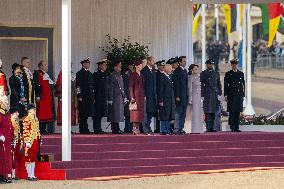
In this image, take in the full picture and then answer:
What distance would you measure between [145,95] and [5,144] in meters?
5.00

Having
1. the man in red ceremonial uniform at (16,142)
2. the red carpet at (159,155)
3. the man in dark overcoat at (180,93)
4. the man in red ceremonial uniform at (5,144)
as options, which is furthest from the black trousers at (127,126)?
the man in red ceremonial uniform at (5,144)

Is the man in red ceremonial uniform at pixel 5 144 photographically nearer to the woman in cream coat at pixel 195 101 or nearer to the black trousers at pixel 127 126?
the black trousers at pixel 127 126

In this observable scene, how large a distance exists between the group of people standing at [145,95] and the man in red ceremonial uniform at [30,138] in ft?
13.0

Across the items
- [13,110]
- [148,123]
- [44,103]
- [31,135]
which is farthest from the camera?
[148,123]

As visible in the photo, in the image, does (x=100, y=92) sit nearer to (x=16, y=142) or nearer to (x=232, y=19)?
(x=16, y=142)

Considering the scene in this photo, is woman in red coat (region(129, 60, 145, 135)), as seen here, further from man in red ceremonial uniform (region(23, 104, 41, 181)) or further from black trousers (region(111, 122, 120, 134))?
man in red ceremonial uniform (region(23, 104, 41, 181))

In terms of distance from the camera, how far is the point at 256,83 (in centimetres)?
6694

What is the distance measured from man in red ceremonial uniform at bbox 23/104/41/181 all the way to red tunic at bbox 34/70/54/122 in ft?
12.3

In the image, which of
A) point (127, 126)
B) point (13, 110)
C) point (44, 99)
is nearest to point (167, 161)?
point (127, 126)

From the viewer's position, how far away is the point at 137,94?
30.4 meters

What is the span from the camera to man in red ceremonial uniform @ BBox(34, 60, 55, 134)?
30.5m

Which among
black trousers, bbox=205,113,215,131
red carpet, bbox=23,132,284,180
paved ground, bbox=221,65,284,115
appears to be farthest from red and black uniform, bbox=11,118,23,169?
paved ground, bbox=221,65,284,115

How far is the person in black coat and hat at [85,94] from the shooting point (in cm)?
3086

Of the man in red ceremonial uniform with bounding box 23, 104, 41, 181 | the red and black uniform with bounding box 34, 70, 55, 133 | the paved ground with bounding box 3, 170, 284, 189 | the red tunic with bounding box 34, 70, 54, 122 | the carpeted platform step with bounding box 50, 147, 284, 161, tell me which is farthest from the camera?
the red tunic with bounding box 34, 70, 54, 122
